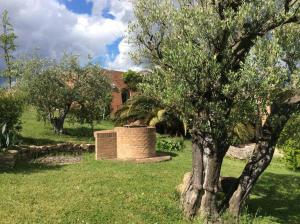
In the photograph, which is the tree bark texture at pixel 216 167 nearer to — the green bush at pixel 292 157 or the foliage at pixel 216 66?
the foliage at pixel 216 66

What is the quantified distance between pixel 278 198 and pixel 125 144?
18.4ft

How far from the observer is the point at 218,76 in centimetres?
863

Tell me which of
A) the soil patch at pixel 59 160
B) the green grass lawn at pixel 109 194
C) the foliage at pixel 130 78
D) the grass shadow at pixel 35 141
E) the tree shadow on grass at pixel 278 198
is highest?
the foliage at pixel 130 78

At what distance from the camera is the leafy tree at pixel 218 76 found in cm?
831

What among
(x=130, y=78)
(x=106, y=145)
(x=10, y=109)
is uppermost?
(x=130, y=78)

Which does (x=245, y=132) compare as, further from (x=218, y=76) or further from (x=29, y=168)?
(x=218, y=76)

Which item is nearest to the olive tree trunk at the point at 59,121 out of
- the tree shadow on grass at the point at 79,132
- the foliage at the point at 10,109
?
the tree shadow on grass at the point at 79,132

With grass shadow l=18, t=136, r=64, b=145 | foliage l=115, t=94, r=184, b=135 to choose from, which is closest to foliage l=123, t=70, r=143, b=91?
foliage l=115, t=94, r=184, b=135

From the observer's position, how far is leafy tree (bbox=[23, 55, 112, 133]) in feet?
64.4

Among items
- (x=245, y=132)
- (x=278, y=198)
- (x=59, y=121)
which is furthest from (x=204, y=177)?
(x=245, y=132)

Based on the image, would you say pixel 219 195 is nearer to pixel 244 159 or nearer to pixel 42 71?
pixel 244 159

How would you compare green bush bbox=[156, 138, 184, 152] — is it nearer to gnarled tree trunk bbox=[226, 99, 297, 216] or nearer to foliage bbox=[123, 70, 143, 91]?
gnarled tree trunk bbox=[226, 99, 297, 216]

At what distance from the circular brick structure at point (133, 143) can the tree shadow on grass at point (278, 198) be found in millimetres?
4075

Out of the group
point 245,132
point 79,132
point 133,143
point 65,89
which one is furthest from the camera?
point 245,132
